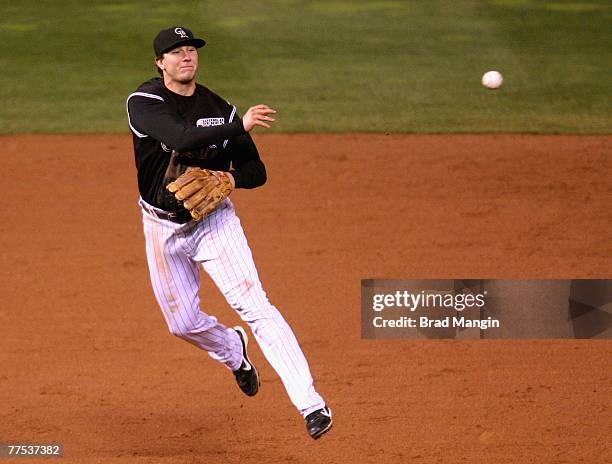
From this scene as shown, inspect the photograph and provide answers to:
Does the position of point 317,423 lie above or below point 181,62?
below

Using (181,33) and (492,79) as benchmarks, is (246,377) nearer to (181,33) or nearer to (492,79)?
(181,33)

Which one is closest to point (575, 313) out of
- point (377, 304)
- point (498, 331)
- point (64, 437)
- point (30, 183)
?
point (498, 331)

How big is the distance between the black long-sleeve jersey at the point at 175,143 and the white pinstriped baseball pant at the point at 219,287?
0.18 metres

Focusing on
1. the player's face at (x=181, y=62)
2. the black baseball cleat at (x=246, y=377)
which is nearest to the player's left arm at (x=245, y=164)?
the player's face at (x=181, y=62)

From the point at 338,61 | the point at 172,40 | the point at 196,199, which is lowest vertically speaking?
the point at 338,61

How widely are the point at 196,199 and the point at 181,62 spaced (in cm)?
76

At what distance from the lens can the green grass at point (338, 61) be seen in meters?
13.3

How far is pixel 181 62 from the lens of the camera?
20.2ft

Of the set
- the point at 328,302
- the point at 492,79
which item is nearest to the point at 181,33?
the point at 328,302

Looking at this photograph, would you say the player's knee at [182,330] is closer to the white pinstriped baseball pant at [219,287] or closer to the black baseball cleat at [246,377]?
the white pinstriped baseball pant at [219,287]

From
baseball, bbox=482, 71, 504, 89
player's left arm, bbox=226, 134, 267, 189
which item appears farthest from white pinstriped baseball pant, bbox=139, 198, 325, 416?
baseball, bbox=482, 71, 504, 89

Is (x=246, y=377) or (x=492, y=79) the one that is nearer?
(x=246, y=377)

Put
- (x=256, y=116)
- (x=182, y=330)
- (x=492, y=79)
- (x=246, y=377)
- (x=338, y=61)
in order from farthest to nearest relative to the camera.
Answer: (x=338, y=61)
(x=492, y=79)
(x=246, y=377)
(x=182, y=330)
(x=256, y=116)

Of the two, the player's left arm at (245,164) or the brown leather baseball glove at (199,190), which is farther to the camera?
the player's left arm at (245,164)
